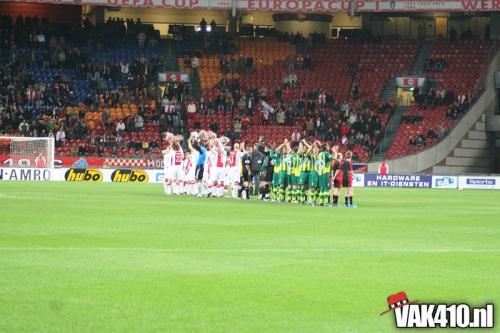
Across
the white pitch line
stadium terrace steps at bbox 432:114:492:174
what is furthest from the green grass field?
stadium terrace steps at bbox 432:114:492:174

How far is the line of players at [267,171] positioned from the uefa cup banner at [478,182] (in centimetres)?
1926

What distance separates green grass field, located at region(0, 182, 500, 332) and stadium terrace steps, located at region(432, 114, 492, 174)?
3220cm

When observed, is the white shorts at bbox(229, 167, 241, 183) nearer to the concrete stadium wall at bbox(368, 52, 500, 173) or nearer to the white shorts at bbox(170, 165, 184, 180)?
the white shorts at bbox(170, 165, 184, 180)

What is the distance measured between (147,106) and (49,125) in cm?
685

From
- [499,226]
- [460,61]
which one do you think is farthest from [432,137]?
[499,226]

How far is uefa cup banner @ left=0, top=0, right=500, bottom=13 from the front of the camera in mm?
62312

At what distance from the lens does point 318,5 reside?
6475 centimetres

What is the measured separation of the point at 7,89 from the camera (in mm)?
61281

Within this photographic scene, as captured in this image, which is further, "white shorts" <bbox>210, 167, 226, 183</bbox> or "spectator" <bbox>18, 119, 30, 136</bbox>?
"spectator" <bbox>18, 119, 30, 136</bbox>

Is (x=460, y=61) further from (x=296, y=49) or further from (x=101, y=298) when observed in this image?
(x=101, y=298)

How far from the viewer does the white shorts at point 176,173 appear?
39.4 m

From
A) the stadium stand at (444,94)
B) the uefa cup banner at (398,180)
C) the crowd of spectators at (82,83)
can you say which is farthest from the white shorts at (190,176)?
the stadium stand at (444,94)

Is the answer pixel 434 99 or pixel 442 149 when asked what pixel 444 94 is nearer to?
pixel 434 99

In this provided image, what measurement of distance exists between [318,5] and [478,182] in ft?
52.5
